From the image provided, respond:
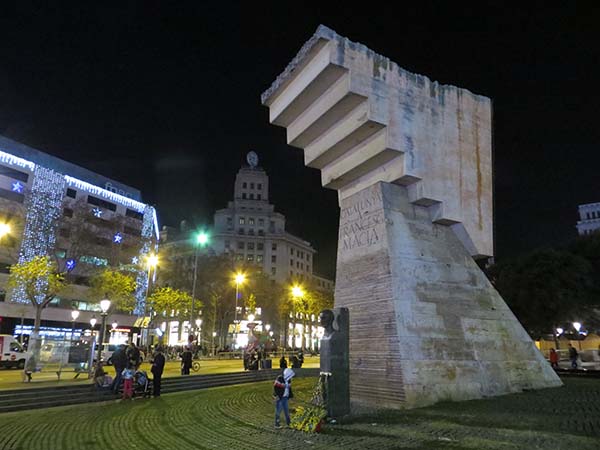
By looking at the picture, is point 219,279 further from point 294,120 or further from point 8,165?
point 294,120

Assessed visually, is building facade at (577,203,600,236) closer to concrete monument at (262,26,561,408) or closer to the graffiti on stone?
concrete monument at (262,26,561,408)

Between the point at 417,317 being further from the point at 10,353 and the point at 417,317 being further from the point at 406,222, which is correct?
the point at 10,353

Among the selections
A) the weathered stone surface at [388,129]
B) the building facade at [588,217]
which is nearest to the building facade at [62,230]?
the weathered stone surface at [388,129]

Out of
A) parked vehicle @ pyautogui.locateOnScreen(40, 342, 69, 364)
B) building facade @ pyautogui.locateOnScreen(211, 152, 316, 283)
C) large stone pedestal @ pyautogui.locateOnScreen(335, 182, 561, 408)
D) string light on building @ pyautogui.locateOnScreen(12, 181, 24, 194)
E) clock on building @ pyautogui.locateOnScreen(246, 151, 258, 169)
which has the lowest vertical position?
parked vehicle @ pyautogui.locateOnScreen(40, 342, 69, 364)

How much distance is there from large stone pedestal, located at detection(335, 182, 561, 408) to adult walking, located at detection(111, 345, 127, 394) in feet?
30.4

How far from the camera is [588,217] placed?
97.4 m

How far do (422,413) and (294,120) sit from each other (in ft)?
37.7

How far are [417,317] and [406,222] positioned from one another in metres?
3.41

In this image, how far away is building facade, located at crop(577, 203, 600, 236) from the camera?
312ft

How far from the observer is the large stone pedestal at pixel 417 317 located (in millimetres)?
13195

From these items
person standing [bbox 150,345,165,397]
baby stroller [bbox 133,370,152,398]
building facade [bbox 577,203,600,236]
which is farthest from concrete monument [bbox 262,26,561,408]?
building facade [bbox 577,203,600,236]

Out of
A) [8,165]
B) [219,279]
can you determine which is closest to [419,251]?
[219,279]

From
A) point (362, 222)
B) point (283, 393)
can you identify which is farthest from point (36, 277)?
point (283, 393)

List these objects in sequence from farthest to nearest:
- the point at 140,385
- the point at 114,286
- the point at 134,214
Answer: the point at 134,214
the point at 114,286
the point at 140,385
